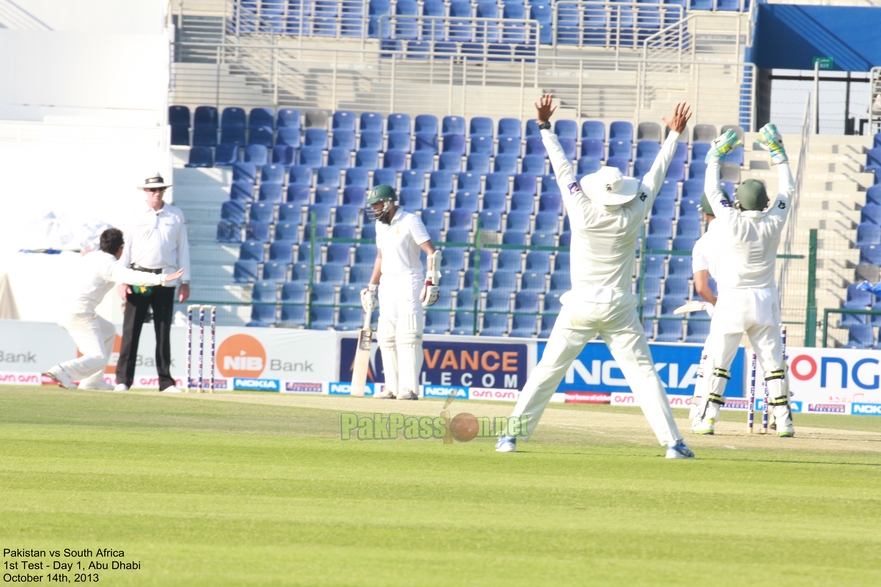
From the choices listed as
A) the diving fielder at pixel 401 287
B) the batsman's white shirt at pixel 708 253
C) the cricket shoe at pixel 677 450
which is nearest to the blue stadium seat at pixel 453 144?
the diving fielder at pixel 401 287

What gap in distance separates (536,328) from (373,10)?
38.1ft

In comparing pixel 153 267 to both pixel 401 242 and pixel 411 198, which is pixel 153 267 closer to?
pixel 401 242

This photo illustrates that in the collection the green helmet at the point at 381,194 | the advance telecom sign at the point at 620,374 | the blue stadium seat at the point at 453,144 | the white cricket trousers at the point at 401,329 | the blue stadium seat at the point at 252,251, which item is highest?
the blue stadium seat at the point at 453,144

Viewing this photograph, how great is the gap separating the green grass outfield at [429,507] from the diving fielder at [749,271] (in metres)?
0.61

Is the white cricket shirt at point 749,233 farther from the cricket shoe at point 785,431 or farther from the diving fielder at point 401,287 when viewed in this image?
the diving fielder at point 401,287

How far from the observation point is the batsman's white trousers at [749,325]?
32.0 feet

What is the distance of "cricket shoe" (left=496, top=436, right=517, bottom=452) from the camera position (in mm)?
8367

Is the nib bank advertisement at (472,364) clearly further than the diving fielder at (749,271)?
Yes

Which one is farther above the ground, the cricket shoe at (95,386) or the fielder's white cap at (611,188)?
the fielder's white cap at (611,188)

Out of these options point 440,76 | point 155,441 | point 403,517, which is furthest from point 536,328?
point 403,517

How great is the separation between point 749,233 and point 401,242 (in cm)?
428

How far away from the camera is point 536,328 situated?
2020 centimetres

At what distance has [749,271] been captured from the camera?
9828 mm

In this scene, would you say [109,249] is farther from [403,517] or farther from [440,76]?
[440,76]
